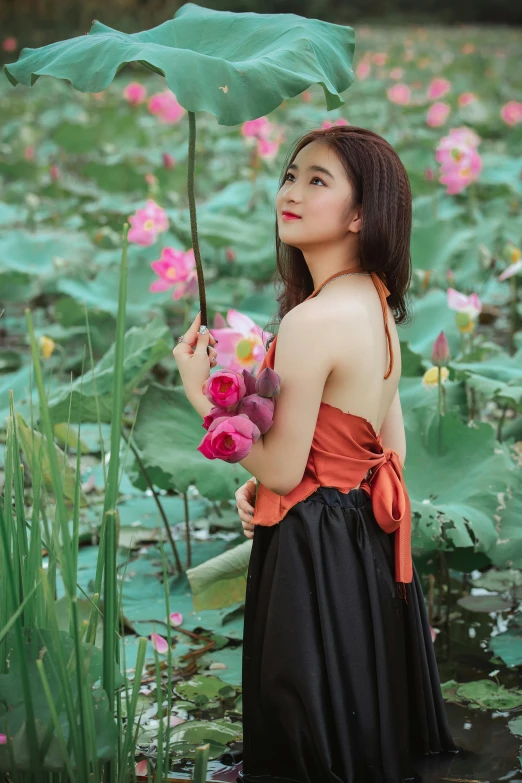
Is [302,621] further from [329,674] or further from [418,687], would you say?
[418,687]

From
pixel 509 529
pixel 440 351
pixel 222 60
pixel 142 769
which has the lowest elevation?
pixel 142 769

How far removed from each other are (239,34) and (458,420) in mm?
816

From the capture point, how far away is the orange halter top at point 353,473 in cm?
124

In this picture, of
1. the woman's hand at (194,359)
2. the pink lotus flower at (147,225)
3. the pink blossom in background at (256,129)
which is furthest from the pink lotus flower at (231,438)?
the pink blossom in background at (256,129)

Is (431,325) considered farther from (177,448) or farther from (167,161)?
(167,161)

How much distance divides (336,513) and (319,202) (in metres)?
0.38

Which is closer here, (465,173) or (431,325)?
(431,325)

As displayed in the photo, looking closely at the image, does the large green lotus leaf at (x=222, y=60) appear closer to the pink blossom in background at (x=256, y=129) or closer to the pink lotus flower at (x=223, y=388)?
the pink lotus flower at (x=223, y=388)

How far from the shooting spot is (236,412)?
115 centimetres

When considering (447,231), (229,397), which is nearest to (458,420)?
(229,397)

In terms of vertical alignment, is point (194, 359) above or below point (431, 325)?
above

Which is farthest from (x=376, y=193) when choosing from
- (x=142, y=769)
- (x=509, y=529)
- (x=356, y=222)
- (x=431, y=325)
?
(x=431, y=325)

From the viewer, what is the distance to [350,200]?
1.23m

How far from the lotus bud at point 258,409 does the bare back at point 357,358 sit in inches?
4.0
